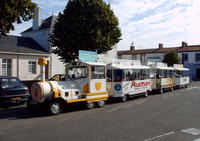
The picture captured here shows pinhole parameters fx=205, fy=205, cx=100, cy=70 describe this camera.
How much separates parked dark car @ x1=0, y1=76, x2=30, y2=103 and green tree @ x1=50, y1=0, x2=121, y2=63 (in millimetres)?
6457

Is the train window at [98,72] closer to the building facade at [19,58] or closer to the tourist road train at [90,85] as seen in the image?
the tourist road train at [90,85]

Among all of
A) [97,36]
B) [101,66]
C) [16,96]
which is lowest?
[16,96]

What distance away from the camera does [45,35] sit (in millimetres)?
26219

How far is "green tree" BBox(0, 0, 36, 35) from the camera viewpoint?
10484 mm

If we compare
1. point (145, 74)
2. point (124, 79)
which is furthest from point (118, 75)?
point (145, 74)

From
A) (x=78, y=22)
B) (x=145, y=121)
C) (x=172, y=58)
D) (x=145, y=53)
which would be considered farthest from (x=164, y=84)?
(x=145, y=53)

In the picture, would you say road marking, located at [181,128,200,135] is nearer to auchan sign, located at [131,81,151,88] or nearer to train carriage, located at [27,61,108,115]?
train carriage, located at [27,61,108,115]

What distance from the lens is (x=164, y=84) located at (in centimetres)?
Answer: 1966

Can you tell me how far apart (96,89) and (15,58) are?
13.0 meters

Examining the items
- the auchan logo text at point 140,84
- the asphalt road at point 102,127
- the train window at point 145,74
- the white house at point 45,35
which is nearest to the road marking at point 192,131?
the asphalt road at point 102,127

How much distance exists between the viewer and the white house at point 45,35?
977 inches

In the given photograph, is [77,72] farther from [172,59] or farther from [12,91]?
[172,59]

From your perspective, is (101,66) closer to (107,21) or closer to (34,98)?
(34,98)

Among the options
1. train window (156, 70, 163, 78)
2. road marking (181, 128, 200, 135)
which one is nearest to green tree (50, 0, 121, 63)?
train window (156, 70, 163, 78)
